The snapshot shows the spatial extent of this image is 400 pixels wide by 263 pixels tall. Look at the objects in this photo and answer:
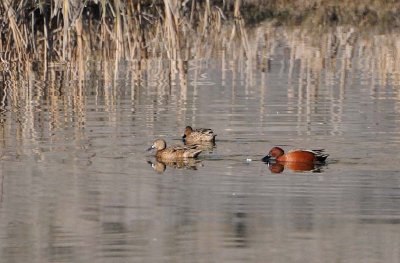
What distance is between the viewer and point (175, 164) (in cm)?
1322

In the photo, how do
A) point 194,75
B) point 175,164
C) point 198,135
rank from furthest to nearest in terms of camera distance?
point 194,75 → point 198,135 → point 175,164

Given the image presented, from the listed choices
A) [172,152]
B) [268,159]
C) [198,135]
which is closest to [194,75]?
[198,135]

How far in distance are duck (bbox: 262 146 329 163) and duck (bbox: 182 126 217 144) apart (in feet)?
4.35

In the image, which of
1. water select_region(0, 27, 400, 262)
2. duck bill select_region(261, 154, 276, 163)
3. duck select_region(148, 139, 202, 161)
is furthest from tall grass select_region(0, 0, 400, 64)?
duck bill select_region(261, 154, 276, 163)

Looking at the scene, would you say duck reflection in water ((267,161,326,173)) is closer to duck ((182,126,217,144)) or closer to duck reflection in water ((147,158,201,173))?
duck reflection in water ((147,158,201,173))

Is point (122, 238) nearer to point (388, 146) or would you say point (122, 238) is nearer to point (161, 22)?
point (388, 146)

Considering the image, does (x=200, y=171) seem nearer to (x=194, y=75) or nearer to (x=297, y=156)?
(x=297, y=156)

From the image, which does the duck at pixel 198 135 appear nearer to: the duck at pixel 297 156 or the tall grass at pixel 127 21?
the duck at pixel 297 156

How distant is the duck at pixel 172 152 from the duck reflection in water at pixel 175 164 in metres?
0.05

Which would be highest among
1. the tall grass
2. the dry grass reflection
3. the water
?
the tall grass

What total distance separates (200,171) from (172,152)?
36.8 inches

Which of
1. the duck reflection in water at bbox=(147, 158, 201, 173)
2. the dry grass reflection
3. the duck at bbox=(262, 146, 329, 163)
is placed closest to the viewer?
the duck at bbox=(262, 146, 329, 163)

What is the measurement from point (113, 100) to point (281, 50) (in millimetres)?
8779

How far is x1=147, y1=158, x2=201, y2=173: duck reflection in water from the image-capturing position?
12846 mm
